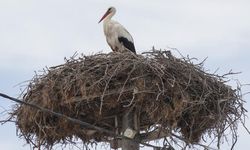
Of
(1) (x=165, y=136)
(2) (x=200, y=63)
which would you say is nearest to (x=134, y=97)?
(1) (x=165, y=136)

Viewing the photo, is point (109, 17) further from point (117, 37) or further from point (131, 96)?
point (131, 96)

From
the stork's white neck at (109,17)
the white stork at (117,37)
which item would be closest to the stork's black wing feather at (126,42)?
the white stork at (117,37)

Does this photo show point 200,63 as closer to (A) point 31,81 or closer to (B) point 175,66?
(B) point 175,66

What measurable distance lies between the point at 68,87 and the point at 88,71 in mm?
321

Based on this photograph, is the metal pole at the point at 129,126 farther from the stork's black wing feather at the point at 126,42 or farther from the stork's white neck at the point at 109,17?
the stork's white neck at the point at 109,17

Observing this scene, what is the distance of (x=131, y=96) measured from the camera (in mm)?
7766

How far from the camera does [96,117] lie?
8.42 m

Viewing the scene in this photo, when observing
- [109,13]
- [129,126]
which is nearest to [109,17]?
A: [109,13]

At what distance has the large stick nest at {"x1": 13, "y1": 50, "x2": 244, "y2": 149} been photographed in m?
7.61

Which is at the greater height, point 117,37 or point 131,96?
point 117,37

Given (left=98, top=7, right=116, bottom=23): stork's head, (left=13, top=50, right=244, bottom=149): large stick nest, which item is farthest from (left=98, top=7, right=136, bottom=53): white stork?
(left=13, top=50, right=244, bottom=149): large stick nest

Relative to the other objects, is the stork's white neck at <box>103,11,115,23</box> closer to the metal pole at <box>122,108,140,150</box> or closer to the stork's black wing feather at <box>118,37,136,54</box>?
the stork's black wing feather at <box>118,37,136,54</box>

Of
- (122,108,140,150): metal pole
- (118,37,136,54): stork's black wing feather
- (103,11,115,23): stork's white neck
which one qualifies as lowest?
(122,108,140,150): metal pole

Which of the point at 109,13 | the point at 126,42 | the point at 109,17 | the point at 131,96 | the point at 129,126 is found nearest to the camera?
the point at 131,96
